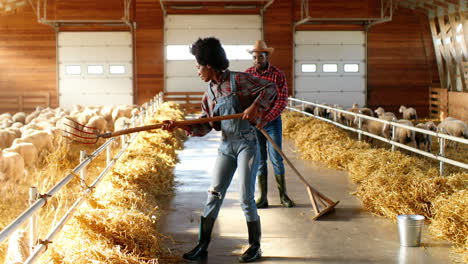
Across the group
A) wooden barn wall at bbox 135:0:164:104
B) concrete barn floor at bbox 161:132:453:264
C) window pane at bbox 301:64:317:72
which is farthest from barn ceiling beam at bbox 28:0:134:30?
concrete barn floor at bbox 161:132:453:264

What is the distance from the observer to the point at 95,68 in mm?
27234

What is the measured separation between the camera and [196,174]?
10.3m

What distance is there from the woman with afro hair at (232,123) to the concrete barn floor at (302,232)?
31cm

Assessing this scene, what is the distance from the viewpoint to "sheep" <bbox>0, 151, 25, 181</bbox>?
10.6m

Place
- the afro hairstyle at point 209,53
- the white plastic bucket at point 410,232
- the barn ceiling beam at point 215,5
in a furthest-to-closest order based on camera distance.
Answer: the barn ceiling beam at point 215,5
the white plastic bucket at point 410,232
the afro hairstyle at point 209,53

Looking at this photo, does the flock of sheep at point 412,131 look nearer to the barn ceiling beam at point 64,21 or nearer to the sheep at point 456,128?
the sheep at point 456,128

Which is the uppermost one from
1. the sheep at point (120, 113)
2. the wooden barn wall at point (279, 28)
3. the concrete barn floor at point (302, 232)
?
the wooden barn wall at point (279, 28)

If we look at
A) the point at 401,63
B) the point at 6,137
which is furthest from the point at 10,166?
the point at 401,63

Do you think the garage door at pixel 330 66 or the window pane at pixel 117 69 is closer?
the window pane at pixel 117 69

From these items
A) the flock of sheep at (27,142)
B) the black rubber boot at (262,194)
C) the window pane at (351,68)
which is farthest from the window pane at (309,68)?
the black rubber boot at (262,194)

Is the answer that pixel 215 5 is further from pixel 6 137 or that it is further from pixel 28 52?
pixel 6 137

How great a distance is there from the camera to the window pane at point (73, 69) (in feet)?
89.1

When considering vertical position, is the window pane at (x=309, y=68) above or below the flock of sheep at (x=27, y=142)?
above

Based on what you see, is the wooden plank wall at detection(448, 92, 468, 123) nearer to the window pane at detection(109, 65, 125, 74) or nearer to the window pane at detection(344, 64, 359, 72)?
the window pane at detection(344, 64, 359, 72)
